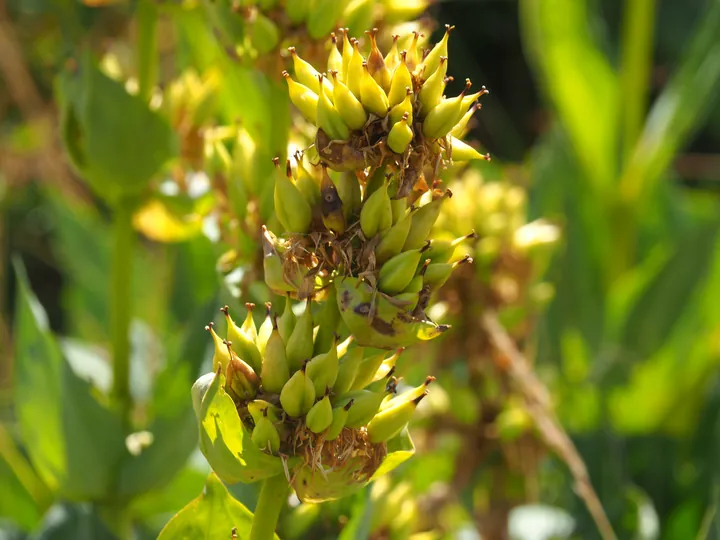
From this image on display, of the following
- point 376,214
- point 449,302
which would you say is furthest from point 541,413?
point 376,214

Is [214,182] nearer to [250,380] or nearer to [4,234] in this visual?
[250,380]

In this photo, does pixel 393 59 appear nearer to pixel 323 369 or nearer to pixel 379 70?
pixel 379 70

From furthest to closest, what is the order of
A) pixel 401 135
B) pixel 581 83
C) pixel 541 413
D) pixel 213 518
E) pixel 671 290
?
pixel 581 83 → pixel 671 290 → pixel 541 413 → pixel 213 518 → pixel 401 135

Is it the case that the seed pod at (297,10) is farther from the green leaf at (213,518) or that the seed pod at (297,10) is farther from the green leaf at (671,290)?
the green leaf at (671,290)

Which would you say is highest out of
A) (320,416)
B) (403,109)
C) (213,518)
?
(403,109)

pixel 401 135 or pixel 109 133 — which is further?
pixel 109 133

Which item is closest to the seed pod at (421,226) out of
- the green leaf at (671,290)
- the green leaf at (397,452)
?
the green leaf at (397,452)

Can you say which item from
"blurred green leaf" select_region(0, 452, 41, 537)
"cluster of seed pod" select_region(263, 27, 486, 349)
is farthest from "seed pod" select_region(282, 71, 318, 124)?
"blurred green leaf" select_region(0, 452, 41, 537)

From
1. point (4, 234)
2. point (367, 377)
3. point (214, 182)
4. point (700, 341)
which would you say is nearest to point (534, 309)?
point (700, 341)
